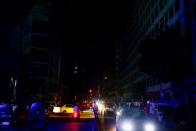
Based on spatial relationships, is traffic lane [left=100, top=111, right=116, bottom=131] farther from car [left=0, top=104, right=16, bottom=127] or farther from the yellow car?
car [left=0, top=104, right=16, bottom=127]

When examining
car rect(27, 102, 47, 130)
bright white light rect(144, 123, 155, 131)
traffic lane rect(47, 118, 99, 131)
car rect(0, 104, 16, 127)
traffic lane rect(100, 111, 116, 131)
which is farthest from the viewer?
traffic lane rect(100, 111, 116, 131)

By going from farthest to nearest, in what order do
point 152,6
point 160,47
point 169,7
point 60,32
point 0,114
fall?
1. point 60,32
2. point 152,6
3. point 169,7
4. point 160,47
5. point 0,114

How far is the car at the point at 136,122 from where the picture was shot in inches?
657

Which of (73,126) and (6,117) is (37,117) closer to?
(6,117)

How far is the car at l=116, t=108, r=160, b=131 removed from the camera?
1669cm

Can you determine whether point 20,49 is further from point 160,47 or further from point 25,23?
point 160,47

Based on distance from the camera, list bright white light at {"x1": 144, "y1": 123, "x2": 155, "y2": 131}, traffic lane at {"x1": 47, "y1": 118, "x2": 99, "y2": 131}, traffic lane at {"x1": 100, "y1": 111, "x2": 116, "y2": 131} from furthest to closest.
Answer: traffic lane at {"x1": 100, "y1": 111, "x2": 116, "y2": 131}, traffic lane at {"x1": 47, "y1": 118, "x2": 99, "y2": 131}, bright white light at {"x1": 144, "y1": 123, "x2": 155, "y2": 131}

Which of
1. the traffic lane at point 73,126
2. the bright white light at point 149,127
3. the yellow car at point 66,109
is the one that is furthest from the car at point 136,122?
the yellow car at point 66,109

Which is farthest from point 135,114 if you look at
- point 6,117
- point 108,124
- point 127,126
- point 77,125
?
point 108,124

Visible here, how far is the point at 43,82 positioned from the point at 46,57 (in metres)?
6.63

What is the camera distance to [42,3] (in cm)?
8756

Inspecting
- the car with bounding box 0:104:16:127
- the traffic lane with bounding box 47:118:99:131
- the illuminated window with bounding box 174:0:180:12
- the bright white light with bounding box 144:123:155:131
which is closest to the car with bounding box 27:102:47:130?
the bright white light with bounding box 144:123:155:131

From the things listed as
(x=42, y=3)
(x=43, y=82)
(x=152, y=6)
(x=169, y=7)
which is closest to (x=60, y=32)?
(x=42, y=3)

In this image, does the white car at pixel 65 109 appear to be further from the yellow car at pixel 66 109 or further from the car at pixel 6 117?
the car at pixel 6 117
